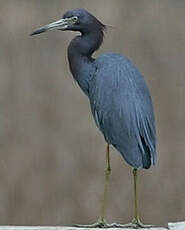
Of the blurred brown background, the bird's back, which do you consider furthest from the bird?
the blurred brown background

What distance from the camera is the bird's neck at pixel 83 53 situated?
316 centimetres

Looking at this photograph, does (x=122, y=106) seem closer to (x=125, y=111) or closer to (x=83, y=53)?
(x=125, y=111)

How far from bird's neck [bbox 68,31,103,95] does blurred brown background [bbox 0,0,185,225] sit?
1.52m

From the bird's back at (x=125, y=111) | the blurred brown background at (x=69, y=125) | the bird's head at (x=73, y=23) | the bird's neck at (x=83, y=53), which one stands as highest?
the bird's head at (x=73, y=23)

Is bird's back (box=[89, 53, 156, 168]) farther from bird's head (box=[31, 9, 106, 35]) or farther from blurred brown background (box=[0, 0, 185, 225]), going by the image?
blurred brown background (box=[0, 0, 185, 225])

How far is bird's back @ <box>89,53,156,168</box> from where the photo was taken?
119 inches

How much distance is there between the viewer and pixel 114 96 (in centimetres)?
305

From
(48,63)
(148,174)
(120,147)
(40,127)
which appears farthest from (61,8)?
(120,147)

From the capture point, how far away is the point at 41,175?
15.4ft

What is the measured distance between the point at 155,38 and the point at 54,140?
662mm

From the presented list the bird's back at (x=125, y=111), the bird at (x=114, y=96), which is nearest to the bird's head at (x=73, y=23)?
the bird at (x=114, y=96)

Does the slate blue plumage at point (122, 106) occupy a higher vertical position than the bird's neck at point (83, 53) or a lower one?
lower

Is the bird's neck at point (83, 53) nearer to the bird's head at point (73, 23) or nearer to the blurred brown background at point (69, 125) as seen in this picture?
the bird's head at point (73, 23)

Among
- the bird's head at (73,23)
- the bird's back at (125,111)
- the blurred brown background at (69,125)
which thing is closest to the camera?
the bird's back at (125,111)
